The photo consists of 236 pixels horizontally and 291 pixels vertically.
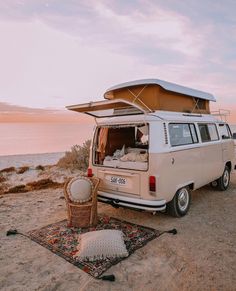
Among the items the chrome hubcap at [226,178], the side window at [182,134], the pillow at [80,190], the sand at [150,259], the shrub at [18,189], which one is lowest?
the sand at [150,259]

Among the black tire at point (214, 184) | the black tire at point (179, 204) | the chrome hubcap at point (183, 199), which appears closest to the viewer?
the black tire at point (179, 204)

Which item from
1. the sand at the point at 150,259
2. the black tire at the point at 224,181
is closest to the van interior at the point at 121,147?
the sand at the point at 150,259

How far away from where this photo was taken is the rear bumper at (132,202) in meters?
4.67

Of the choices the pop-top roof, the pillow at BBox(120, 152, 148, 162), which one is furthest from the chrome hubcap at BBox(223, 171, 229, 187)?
the pillow at BBox(120, 152, 148, 162)

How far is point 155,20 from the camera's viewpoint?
8.35m

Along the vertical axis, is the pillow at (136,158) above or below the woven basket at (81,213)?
above

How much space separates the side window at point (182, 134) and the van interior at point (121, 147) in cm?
52

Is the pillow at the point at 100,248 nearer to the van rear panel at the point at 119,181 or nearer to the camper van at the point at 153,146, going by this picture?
the camper van at the point at 153,146

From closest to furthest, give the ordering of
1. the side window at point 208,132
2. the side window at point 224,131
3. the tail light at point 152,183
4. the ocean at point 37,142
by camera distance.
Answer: the tail light at point 152,183 < the side window at point 208,132 < the side window at point 224,131 < the ocean at point 37,142

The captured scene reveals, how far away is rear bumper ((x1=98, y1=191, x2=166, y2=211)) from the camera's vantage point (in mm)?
4672

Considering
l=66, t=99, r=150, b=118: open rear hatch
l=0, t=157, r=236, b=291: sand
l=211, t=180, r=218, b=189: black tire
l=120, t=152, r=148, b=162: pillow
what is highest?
l=66, t=99, r=150, b=118: open rear hatch

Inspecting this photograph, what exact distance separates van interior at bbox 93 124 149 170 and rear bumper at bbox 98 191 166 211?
60 cm

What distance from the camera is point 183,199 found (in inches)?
220

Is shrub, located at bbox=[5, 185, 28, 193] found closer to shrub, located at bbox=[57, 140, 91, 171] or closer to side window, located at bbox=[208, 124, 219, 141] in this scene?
shrub, located at bbox=[57, 140, 91, 171]
